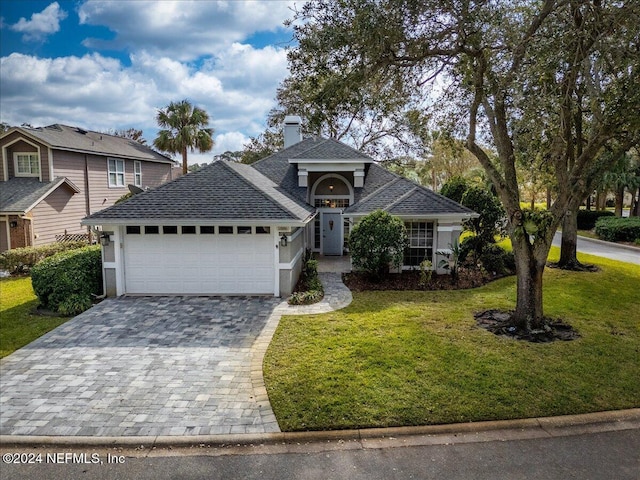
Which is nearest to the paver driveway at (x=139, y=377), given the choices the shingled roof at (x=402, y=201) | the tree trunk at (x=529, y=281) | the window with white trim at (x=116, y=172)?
the tree trunk at (x=529, y=281)

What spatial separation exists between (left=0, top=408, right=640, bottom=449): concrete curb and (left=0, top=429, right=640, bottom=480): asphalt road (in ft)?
0.36

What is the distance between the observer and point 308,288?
1296cm

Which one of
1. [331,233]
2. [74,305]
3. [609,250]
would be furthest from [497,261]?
[74,305]

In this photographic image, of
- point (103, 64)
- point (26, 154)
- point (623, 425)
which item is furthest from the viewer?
point (26, 154)

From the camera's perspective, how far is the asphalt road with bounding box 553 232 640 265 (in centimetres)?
1888

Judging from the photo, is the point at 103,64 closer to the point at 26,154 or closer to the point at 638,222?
the point at 26,154

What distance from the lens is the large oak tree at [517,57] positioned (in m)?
7.86

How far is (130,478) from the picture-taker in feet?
15.9

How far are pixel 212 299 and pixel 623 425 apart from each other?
10012mm

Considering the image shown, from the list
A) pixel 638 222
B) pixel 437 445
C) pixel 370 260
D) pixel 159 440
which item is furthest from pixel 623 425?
pixel 638 222

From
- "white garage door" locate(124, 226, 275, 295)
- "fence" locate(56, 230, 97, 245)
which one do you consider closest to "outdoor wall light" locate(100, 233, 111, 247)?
"white garage door" locate(124, 226, 275, 295)

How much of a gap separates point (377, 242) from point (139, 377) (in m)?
8.26

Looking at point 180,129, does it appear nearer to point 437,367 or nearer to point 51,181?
point 51,181

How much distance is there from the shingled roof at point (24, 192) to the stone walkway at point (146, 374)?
9631 mm
